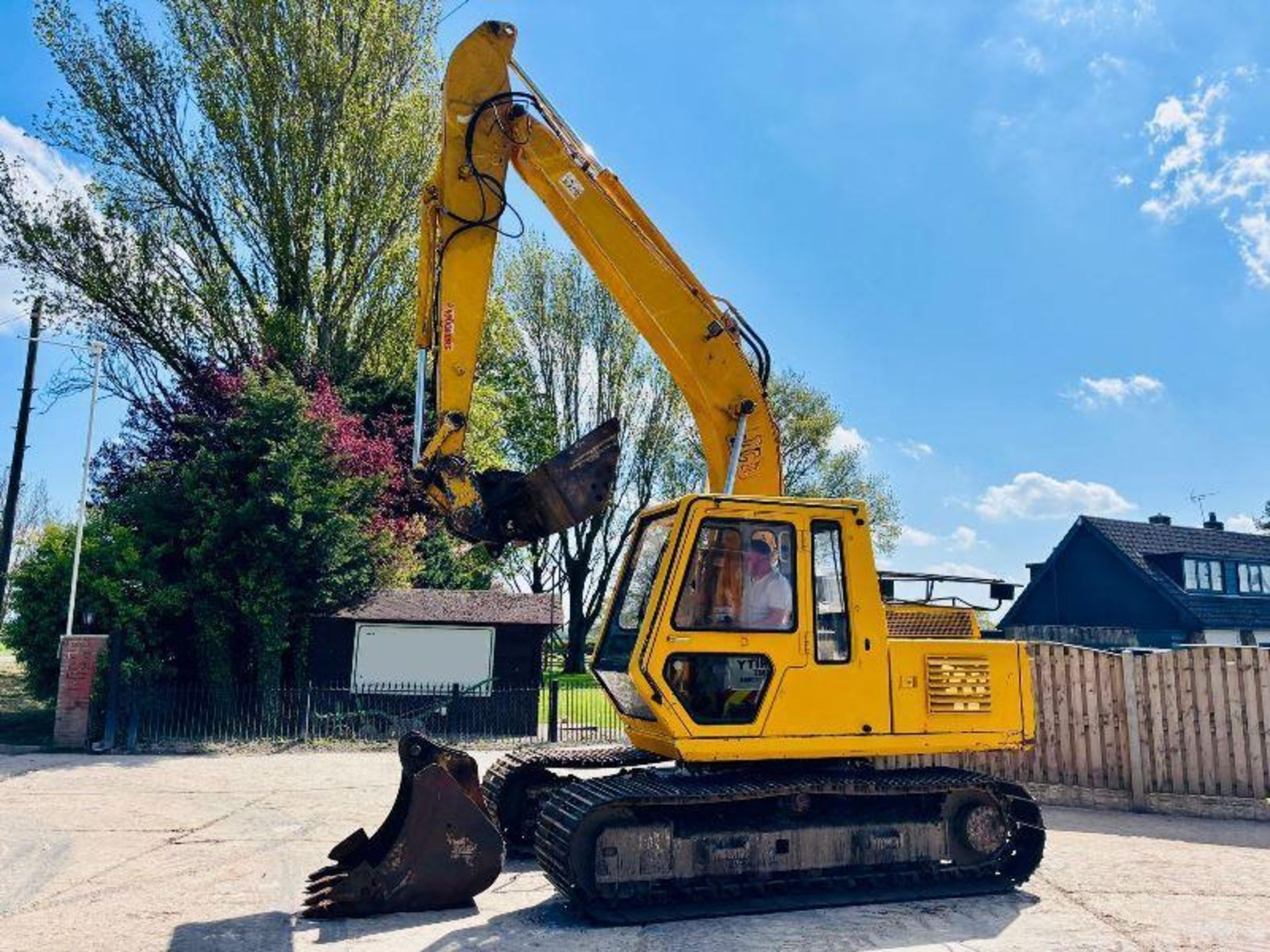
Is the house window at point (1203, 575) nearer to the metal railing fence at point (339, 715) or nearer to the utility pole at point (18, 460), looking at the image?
the metal railing fence at point (339, 715)

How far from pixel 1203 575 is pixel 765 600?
32203 mm

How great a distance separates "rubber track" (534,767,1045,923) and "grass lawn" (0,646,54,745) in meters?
12.4

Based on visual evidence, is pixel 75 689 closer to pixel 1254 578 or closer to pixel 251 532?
pixel 251 532

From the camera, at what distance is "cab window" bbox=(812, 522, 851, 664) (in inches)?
252

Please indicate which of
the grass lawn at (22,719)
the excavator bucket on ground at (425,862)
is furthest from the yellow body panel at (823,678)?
the grass lawn at (22,719)

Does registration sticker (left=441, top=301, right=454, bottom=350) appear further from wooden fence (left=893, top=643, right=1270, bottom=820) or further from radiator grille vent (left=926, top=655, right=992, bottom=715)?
wooden fence (left=893, top=643, right=1270, bottom=820)

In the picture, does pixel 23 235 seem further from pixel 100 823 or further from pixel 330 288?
pixel 100 823

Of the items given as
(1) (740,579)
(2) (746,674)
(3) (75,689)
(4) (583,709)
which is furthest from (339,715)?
(1) (740,579)

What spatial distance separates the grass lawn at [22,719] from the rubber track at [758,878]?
12.4 metres

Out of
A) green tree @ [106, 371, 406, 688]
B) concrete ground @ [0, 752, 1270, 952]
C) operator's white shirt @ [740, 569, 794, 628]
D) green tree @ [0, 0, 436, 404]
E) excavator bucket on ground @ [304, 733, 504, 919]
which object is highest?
green tree @ [0, 0, 436, 404]

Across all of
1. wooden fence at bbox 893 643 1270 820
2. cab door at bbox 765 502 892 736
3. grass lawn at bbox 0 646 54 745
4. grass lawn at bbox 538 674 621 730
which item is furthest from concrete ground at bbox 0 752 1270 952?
grass lawn at bbox 538 674 621 730

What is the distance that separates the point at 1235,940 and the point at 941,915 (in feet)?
5.50

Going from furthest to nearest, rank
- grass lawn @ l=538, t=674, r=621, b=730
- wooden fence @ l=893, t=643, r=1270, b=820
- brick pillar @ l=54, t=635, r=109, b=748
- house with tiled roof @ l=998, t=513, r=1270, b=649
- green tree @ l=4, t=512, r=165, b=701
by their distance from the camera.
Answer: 1. house with tiled roof @ l=998, t=513, r=1270, b=649
2. grass lawn @ l=538, t=674, r=621, b=730
3. green tree @ l=4, t=512, r=165, b=701
4. brick pillar @ l=54, t=635, r=109, b=748
5. wooden fence @ l=893, t=643, r=1270, b=820

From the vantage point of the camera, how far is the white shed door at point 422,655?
680 inches
